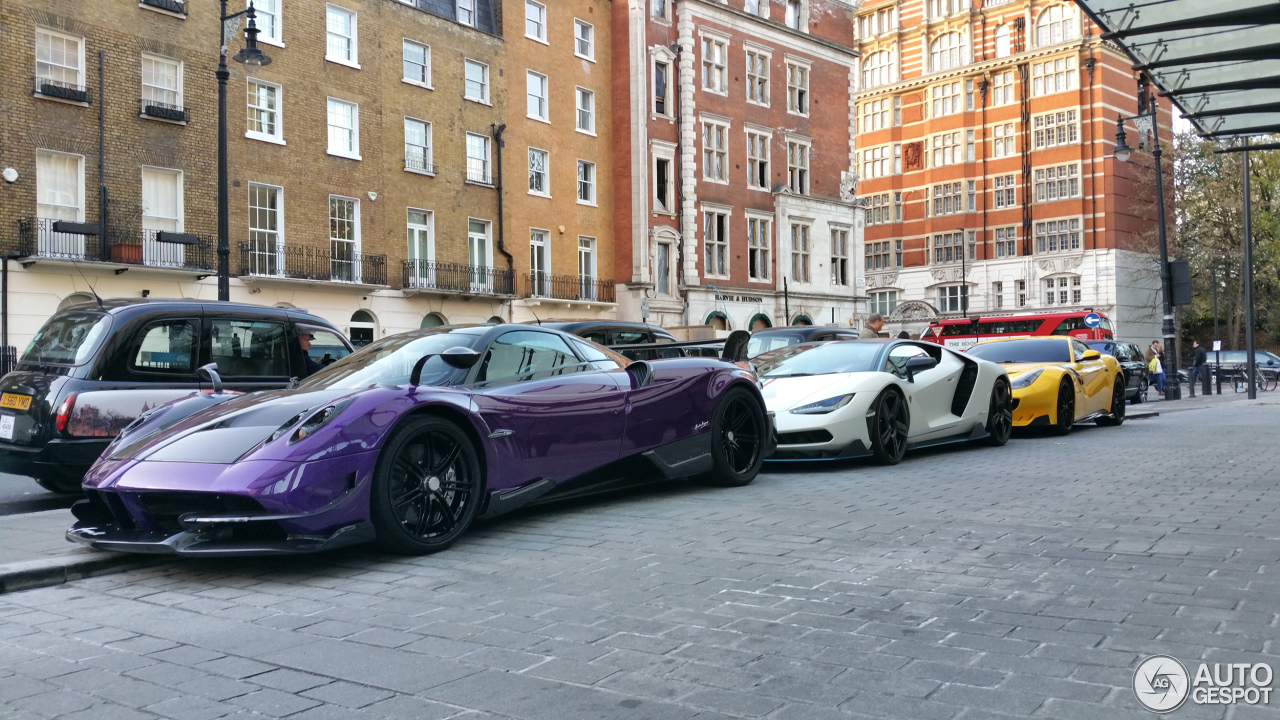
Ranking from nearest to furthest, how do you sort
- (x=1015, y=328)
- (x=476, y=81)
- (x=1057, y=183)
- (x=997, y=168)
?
(x=476, y=81)
(x=1015, y=328)
(x=1057, y=183)
(x=997, y=168)

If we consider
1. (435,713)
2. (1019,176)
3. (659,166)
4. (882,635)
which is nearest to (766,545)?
(882,635)

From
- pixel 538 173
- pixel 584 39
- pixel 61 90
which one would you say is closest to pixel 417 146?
pixel 538 173

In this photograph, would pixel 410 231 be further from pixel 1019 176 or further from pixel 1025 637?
pixel 1019 176

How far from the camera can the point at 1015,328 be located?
46.7m

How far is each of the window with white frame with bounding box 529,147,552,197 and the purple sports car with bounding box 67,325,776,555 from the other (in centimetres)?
2889

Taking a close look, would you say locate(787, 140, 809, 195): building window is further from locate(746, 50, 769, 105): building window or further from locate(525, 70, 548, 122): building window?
locate(525, 70, 548, 122): building window

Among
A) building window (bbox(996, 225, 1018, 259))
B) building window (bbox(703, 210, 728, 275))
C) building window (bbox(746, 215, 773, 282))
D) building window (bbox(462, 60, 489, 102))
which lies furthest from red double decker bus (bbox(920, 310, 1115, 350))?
building window (bbox(462, 60, 489, 102))

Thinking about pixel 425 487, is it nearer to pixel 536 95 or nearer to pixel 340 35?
pixel 340 35

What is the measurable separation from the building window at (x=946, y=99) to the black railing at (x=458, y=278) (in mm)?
45569

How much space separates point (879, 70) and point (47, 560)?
7499 centimetres

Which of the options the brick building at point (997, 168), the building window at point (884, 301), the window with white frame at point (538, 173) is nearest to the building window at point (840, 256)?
the brick building at point (997, 168)

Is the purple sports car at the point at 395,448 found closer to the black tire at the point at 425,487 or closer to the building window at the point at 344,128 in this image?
the black tire at the point at 425,487

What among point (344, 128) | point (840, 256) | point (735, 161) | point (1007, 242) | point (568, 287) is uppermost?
point (735, 161)

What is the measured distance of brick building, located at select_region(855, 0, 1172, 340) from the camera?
2493 inches
